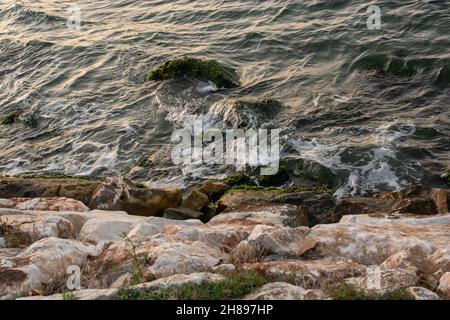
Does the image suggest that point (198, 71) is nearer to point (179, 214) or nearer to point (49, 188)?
point (49, 188)

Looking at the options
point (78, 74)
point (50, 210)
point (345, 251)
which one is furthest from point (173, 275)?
point (78, 74)

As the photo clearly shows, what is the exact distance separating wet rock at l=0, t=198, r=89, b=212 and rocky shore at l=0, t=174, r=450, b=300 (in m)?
0.02

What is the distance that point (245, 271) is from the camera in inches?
241

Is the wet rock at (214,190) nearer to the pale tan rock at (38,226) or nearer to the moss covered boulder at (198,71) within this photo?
the pale tan rock at (38,226)

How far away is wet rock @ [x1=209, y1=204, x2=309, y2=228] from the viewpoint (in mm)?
9070

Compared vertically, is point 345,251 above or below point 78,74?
below

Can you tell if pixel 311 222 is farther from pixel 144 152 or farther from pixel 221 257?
pixel 144 152

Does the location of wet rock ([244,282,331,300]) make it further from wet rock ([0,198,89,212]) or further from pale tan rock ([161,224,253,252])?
wet rock ([0,198,89,212])

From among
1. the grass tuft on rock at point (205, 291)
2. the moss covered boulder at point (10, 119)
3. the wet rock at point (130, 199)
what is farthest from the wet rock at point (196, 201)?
the moss covered boulder at point (10, 119)

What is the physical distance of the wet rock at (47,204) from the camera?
1008 centimetres

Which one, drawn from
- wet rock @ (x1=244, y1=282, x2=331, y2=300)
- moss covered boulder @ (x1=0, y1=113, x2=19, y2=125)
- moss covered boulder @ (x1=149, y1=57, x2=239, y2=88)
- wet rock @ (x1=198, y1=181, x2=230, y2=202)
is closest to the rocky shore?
wet rock @ (x1=244, y1=282, x2=331, y2=300)

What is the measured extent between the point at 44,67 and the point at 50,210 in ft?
44.3

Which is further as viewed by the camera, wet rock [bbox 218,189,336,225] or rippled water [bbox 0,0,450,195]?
rippled water [bbox 0,0,450,195]

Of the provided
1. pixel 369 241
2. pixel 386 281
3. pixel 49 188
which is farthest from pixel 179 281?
pixel 49 188
